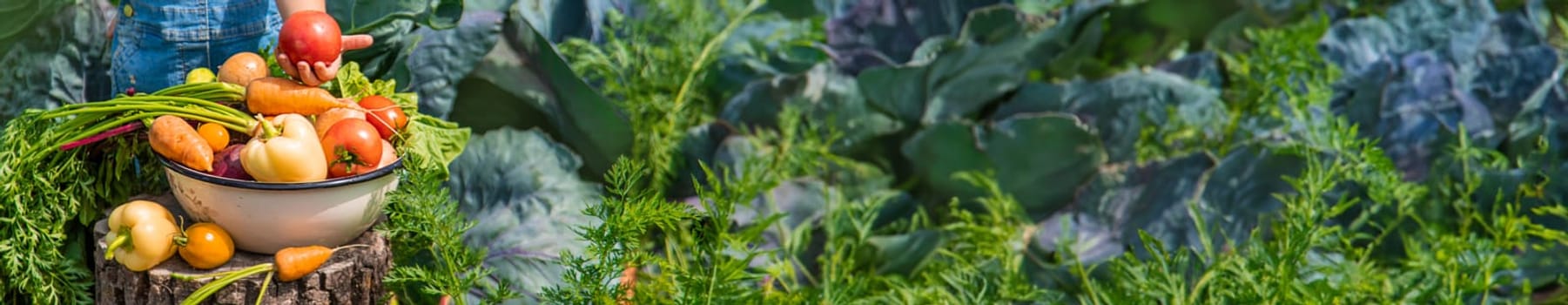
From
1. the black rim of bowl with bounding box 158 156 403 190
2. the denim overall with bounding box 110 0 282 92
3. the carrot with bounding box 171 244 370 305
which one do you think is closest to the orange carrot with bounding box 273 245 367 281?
the carrot with bounding box 171 244 370 305

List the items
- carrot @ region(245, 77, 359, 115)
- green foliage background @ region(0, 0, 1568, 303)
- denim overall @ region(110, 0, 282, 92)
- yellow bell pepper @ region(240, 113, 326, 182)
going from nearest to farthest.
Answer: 1. yellow bell pepper @ region(240, 113, 326, 182)
2. carrot @ region(245, 77, 359, 115)
3. denim overall @ region(110, 0, 282, 92)
4. green foliage background @ region(0, 0, 1568, 303)

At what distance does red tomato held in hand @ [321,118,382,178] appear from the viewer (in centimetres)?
194

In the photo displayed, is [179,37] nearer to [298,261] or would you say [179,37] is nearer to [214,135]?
[214,135]

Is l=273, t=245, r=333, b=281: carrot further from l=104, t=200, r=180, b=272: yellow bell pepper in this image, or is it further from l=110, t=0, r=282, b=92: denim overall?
l=110, t=0, r=282, b=92: denim overall

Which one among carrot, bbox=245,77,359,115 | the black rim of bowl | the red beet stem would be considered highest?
carrot, bbox=245,77,359,115

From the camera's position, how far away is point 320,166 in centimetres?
194

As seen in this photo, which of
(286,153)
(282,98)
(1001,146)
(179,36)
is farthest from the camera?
(1001,146)

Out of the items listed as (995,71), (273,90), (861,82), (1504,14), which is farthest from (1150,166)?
(273,90)

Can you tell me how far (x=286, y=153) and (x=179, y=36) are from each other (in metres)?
0.47

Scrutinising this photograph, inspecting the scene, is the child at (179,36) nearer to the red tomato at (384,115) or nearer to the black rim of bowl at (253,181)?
the red tomato at (384,115)

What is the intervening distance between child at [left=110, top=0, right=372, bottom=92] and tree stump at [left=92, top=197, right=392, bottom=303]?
24 centimetres

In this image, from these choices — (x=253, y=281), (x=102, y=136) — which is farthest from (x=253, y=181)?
(x=102, y=136)

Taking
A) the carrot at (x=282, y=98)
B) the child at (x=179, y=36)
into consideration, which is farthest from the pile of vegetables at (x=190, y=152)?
the child at (x=179, y=36)

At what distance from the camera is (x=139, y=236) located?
194cm
